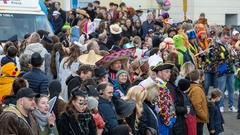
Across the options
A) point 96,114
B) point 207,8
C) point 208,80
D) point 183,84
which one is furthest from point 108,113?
point 207,8

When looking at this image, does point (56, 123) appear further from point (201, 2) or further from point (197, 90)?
point (201, 2)

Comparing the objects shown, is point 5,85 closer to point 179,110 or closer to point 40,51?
point 40,51

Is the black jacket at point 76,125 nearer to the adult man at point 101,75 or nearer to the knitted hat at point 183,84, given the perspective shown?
the adult man at point 101,75

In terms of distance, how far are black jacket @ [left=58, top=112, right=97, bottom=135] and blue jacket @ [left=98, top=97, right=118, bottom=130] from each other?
1.83 feet

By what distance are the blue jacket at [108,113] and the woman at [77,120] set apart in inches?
22.1

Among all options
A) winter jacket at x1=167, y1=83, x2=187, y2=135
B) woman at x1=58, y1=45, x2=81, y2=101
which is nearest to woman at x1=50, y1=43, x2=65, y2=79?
woman at x1=58, y1=45, x2=81, y2=101

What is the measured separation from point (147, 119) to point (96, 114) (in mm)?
1241

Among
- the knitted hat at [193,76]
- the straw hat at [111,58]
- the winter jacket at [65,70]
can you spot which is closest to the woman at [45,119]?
the straw hat at [111,58]

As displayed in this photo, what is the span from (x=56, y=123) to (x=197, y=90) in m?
3.77

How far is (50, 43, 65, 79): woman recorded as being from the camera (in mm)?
12562

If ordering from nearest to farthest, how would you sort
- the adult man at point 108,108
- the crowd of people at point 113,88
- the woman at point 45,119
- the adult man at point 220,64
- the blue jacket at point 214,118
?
1. the woman at point 45,119
2. the crowd of people at point 113,88
3. the adult man at point 108,108
4. the blue jacket at point 214,118
5. the adult man at point 220,64

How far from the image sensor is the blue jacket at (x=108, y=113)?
8914 millimetres

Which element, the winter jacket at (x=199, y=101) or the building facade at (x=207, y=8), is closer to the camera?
the winter jacket at (x=199, y=101)

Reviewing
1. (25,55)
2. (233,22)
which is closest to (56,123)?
(25,55)
